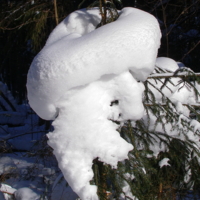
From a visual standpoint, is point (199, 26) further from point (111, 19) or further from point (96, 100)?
point (96, 100)

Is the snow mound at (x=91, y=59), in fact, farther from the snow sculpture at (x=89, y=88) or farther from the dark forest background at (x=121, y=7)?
the dark forest background at (x=121, y=7)

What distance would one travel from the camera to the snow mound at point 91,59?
4.93 ft

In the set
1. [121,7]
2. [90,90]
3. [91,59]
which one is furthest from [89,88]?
[121,7]

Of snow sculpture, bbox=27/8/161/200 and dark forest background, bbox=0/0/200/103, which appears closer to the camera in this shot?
snow sculpture, bbox=27/8/161/200

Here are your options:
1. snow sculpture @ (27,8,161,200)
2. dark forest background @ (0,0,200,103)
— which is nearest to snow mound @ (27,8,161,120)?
snow sculpture @ (27,8,161,200)

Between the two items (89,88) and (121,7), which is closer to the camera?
(89,88)

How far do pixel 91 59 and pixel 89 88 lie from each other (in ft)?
0.59

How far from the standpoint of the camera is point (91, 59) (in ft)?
4.93

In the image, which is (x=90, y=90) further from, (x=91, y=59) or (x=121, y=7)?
(x=121, y=7)

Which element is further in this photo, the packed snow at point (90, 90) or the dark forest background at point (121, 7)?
the dark forest background at point (121, 7)

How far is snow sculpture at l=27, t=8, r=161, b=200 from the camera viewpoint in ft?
4.97

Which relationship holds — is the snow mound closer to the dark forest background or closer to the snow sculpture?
the snow sculpture

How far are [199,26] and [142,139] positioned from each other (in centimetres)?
321

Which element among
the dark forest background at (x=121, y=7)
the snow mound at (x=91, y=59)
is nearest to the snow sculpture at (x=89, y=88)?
the snow mound at (x=91, y=59)
